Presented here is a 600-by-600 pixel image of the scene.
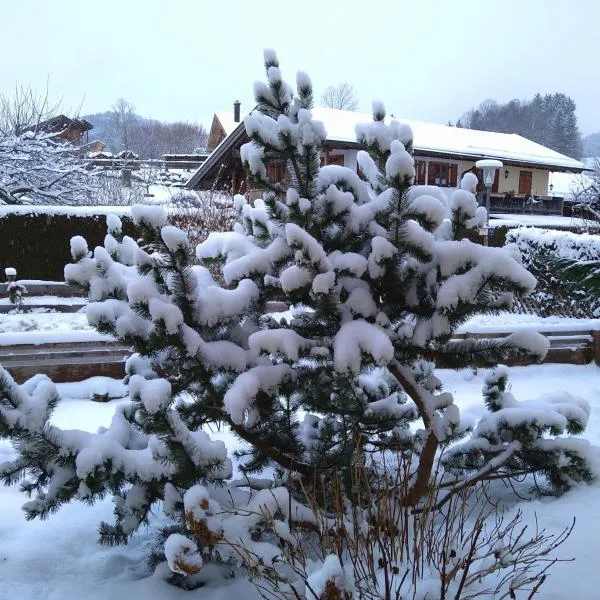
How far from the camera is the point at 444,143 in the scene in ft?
77.5

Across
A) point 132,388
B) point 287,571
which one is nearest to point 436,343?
point 287,571

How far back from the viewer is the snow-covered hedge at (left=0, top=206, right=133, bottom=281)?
13258mm

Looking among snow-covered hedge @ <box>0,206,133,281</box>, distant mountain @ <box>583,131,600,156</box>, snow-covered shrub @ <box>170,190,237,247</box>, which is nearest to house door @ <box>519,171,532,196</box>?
snow-covered shrub @ <box>170,190,237,247</box>

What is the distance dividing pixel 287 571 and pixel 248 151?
1949mm

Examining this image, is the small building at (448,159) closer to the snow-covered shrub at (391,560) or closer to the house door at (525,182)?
the house door at (525,182)

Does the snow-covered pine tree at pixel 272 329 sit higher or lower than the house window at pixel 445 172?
lower

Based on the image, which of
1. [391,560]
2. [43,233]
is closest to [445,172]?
[43,233]

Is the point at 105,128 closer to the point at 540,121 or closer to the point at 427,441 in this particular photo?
the point at 540,121

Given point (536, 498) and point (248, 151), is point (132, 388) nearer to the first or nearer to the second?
point (248, 151)

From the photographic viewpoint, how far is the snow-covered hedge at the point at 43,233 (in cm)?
1326

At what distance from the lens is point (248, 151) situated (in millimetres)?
2625

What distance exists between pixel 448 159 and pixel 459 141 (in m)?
1.01

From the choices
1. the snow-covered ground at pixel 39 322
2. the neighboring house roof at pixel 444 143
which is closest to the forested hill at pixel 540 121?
the neighboring house roof at pixel 444 143

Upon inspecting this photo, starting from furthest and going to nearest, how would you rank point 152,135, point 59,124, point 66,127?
point 152,135, point 59,124, point 66,127
